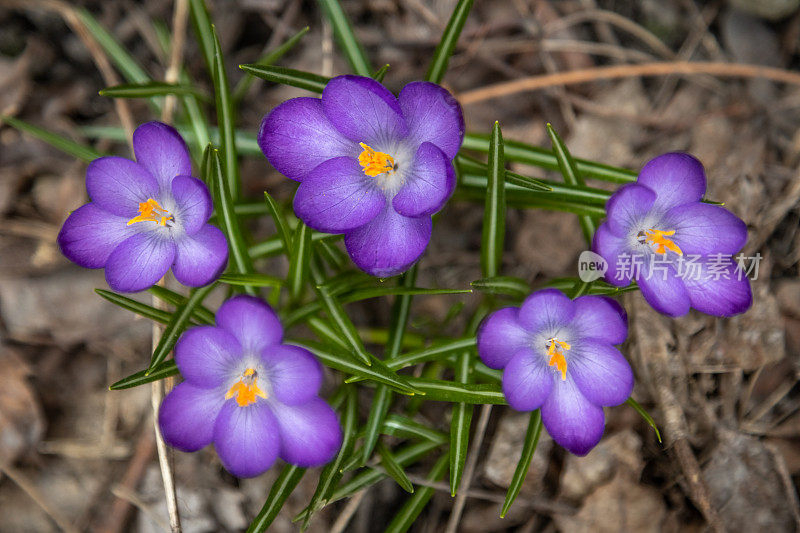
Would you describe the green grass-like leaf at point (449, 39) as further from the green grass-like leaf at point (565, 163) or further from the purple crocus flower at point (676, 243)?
the purple crocus flower at point (676, 243)

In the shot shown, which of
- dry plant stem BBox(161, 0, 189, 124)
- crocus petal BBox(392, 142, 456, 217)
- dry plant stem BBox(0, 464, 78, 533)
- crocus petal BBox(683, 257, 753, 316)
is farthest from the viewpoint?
dry plant stem BBox(161, 0, 189, 124)

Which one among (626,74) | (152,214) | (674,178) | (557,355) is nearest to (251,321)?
(152,214)

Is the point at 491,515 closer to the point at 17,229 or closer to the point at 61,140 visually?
the point at 61,140

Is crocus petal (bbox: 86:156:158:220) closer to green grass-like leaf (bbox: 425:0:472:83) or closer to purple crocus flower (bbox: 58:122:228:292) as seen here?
purple crocus flower (bbox: 58:122:228:292)

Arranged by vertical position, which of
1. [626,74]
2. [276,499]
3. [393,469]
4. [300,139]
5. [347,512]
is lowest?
[276,499]

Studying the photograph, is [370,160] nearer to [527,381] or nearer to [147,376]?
[527,381]

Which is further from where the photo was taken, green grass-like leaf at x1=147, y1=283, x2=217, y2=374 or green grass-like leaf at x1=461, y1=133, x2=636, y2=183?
green grass-like leaf at x1=461, y1=133, x2=636, y2=183

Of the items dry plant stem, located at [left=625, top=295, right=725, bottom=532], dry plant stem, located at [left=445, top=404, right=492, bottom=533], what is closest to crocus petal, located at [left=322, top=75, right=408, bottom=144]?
dry plant stem, located at [left=445, top=404, right=492, bottom=533]
